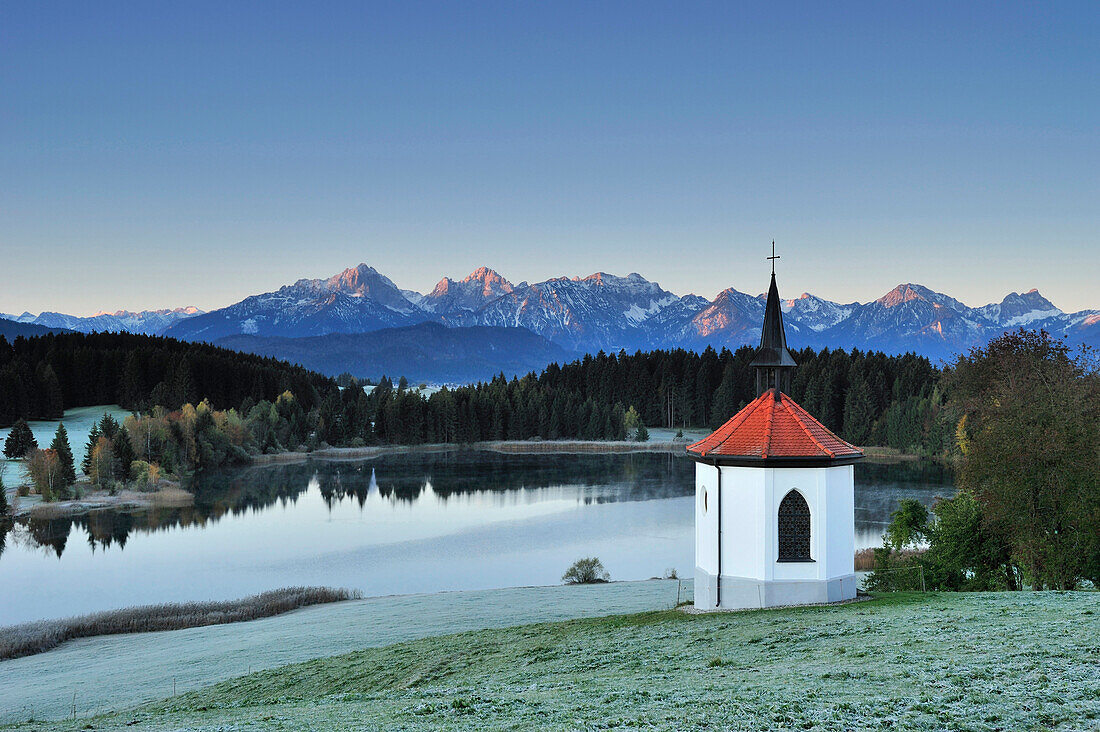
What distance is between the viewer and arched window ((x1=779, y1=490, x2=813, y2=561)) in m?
21.9

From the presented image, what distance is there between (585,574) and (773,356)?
17.8 meters

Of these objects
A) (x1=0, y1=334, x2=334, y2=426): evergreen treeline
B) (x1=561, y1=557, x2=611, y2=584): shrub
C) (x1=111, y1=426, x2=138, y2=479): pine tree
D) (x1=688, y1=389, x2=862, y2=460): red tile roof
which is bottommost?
(x1=561, y1=557, x2=611, y2=584): shrub

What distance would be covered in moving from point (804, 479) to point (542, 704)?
10804 millimetres

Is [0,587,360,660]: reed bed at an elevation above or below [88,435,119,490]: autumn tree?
below

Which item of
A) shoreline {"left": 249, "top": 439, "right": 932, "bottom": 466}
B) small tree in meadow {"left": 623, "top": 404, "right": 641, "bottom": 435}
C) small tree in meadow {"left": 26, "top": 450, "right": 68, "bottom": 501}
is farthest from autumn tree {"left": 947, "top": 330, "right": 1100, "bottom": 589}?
small tree in meadow {"left": 623, "top": 404, "right": 641, "bottom": 435}

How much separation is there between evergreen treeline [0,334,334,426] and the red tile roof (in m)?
102

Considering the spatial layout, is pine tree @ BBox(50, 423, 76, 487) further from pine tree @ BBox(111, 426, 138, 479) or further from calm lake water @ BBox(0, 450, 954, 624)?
calm lake water @ BBox(0, 450, 954, 624)

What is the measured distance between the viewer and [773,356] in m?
24.2

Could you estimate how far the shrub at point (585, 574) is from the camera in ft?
126

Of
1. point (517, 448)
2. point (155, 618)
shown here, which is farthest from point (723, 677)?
point (517, 448)

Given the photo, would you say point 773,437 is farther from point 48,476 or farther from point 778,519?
point 48,476

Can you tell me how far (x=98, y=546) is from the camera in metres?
52.0

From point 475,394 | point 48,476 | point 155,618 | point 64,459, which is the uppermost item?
point 475,394

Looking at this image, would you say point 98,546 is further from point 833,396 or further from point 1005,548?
point 833,396
